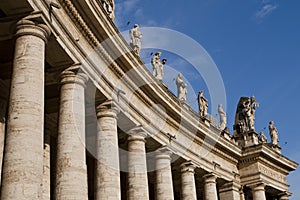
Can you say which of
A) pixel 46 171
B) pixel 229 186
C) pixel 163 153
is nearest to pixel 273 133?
pixel 229 186

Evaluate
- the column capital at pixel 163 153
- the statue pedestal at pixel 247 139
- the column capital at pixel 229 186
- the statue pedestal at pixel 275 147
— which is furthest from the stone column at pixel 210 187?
the statue pedestal at pixel 275 147

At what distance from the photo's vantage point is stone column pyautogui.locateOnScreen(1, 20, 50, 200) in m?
18.0

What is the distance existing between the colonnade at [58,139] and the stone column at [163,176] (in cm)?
356

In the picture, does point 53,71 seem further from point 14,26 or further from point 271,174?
point 271,174

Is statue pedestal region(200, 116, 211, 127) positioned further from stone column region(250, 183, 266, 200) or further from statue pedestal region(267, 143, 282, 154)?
statue pedestal region(267, 143, 282, 154)

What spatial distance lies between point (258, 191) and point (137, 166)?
2237cm

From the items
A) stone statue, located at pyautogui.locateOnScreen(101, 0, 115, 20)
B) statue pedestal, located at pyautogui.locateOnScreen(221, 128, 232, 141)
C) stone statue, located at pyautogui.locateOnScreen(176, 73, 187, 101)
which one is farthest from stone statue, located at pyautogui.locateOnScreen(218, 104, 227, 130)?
stone statue, located at pyautogui.locateOnScreen(101, 0, 115, 20)

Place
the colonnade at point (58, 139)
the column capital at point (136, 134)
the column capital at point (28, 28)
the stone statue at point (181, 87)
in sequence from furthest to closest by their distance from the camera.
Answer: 1. the stone statue at point (181, 87)
2. the column capital at point (136, 134)
3. the column capital at point (28, 28)
4. the colonnade at point (58, 139)

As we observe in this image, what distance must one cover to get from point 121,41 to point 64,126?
29.9ft

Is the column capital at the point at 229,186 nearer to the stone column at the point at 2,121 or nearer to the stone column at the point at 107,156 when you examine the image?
the stone column at the point at 107,156

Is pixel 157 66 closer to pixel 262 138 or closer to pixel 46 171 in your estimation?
pixel 46 171

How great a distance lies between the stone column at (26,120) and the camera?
18016 millimetres

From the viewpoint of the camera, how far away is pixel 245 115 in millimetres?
58688

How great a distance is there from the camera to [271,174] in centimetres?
5503
